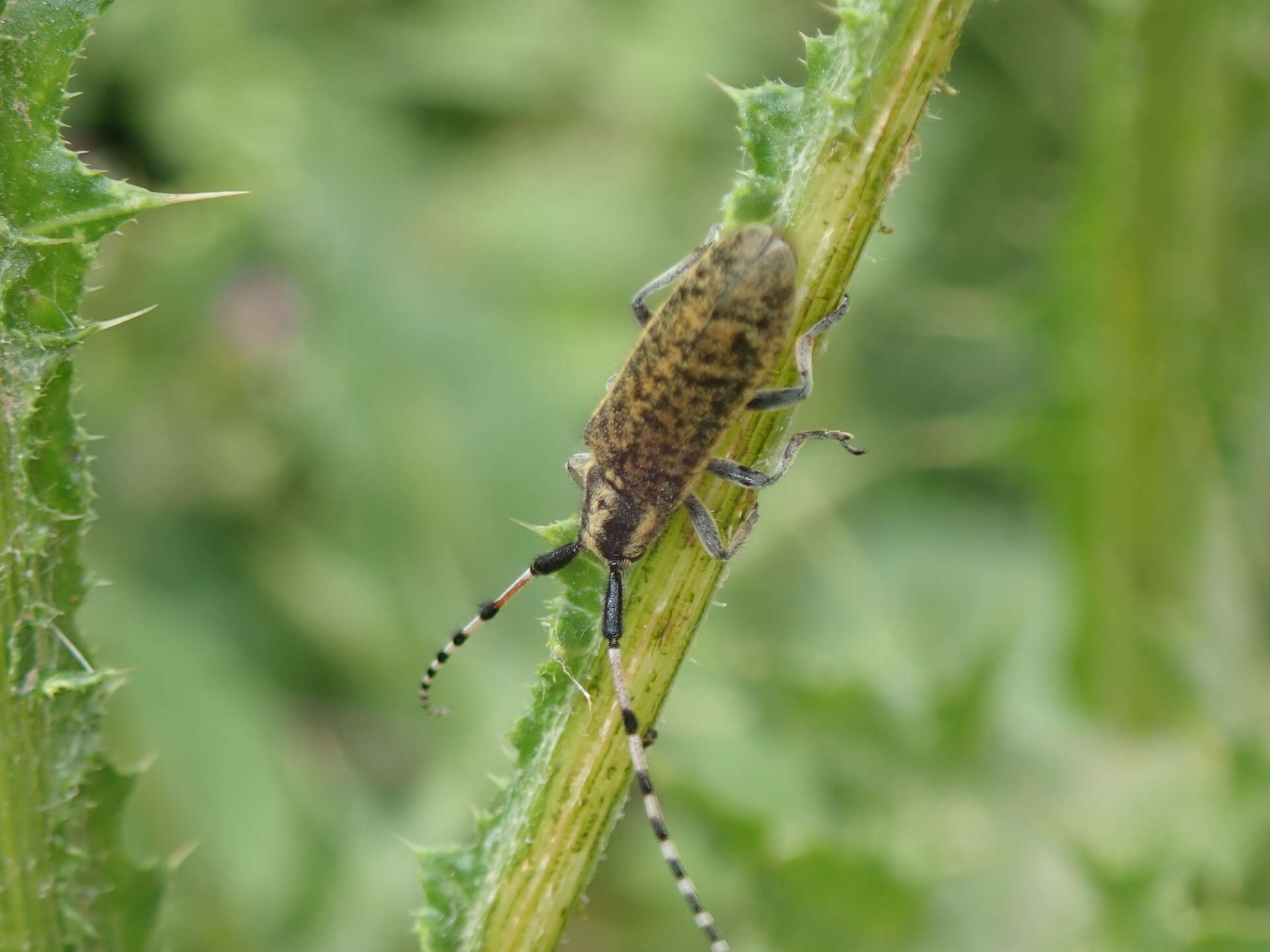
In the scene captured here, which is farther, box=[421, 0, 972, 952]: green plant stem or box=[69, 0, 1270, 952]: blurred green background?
box=[69, 0, 1270, 952]: blurred green background

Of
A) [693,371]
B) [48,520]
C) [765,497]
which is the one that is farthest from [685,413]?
[765,497]

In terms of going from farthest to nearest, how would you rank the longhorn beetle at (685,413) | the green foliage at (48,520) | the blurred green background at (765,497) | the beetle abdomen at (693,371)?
the blurred green background at (765,497) < the beetle abdomen at (693,371) < the longhorn beetle at (685,413) < the green foliage at (48,520)

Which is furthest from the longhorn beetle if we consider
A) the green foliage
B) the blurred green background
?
the green foliage

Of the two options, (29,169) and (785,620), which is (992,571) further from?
(29,169)

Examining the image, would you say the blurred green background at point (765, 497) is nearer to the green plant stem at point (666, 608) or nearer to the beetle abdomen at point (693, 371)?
the beetle abdomen at point (693, 371)

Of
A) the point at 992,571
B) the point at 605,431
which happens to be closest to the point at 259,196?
the point at 605,431

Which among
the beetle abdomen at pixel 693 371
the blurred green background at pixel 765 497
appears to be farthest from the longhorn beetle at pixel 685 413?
the blurred green background at pixel 765 497

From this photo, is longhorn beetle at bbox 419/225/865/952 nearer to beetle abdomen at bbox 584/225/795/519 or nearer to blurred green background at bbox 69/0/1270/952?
beetle abdomen at bbox 584/225/795/519
